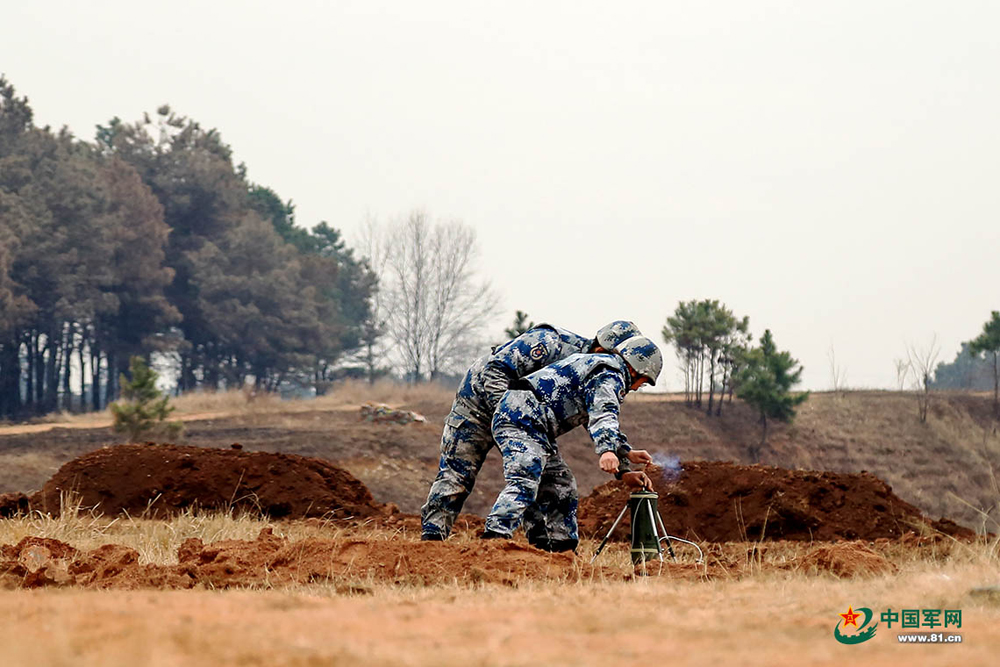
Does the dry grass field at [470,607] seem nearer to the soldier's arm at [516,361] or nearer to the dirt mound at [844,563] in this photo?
the dirt mound at [844,563]

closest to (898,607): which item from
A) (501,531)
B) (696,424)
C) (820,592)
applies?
(820,592)

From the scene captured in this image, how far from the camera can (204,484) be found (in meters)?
13.7

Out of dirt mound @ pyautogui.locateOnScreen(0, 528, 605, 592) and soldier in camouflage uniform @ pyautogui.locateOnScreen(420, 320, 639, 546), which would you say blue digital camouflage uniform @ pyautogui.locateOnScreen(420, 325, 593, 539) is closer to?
soldier in camouflage uniform @ pyautogui.locateOnScreen(420, 320, 639, 546)

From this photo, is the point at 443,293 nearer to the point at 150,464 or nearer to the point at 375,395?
the point at 375,395

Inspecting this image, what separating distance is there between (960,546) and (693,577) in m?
3.45

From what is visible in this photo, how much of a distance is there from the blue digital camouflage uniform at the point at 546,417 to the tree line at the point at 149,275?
1302 inches

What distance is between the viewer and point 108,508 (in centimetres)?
1339

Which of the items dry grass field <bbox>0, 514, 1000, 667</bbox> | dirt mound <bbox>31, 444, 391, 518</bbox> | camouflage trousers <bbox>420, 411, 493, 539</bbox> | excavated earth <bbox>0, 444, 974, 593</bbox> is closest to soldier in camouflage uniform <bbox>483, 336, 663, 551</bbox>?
camouflage trousers <bbox>420, 411, 493, 539</bbox>

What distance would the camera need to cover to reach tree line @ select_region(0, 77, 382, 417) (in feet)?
134

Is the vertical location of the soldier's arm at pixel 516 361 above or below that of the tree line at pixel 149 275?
below

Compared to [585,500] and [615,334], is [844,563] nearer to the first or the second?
[615,334]

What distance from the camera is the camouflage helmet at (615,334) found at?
24.8ft

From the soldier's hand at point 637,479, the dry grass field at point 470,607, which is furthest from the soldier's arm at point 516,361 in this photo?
the dry grass field at point 470,607

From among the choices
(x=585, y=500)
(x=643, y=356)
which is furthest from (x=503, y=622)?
(x=585, y=500)
